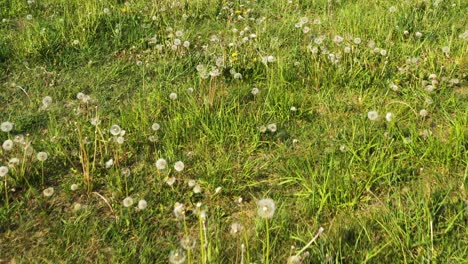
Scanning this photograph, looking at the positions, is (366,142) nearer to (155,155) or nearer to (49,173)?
(155,155)

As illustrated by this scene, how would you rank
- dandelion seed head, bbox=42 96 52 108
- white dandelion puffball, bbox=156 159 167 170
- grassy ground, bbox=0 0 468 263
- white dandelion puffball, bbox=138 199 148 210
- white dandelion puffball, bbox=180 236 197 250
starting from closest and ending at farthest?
white dandelion puffball, bbox=180 236 197 250 → grassy ground, bbox=0 0 468 263 → white dandelion puffball, bbox=138 199 148 210 → white dandelion puffball, bbox=156 159 167 170 → dandelion seed head, bbox=42 96 52 108

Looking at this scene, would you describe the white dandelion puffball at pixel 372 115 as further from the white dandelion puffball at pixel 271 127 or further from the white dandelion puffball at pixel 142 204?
the white dandelion puffball at pixel 142 204

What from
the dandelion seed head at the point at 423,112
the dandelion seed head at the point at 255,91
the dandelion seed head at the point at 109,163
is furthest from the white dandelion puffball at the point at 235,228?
the dandelion seed head at the point at 423,112

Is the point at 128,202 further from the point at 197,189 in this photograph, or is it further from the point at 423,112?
the point at 423,112

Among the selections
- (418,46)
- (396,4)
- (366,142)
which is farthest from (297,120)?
(396,4)

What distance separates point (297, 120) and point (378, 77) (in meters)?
0.83

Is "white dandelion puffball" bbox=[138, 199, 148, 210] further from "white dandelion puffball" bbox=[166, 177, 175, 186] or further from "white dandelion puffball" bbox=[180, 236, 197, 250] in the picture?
"white dandelion puffball" bbox=[180, 236, 197, 250]

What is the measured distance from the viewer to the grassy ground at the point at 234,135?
7.80 ft

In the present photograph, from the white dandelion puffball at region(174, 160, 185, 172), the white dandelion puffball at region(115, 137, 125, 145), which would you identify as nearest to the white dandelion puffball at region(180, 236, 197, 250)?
the white dandelion puffball at region(174, 160, 185, 172)

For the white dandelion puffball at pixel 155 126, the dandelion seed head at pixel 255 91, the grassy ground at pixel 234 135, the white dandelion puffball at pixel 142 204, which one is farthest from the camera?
the dandelion seed head at pixel 255 91

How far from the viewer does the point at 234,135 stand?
10.1 ft

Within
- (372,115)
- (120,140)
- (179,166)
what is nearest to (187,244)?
(179,166)

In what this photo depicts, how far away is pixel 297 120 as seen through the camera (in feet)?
10.9

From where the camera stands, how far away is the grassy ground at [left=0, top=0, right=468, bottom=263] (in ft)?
7.80
